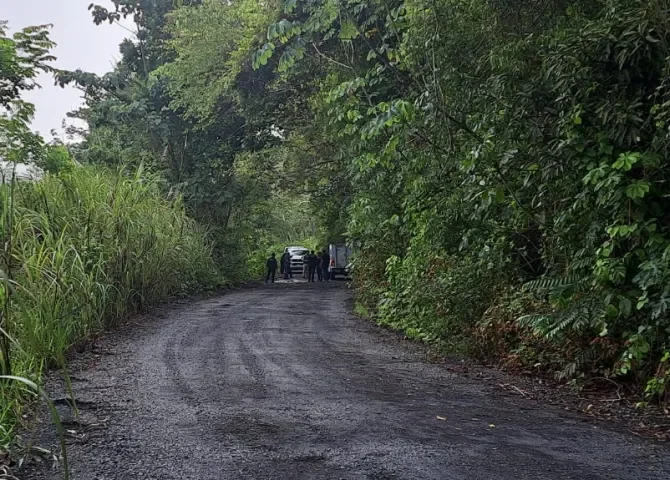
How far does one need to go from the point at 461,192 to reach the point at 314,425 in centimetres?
446

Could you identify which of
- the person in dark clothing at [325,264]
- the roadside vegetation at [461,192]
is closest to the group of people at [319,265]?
the person in dark clothing at [325,264]

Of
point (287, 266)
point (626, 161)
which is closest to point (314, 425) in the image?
point (626, 161)

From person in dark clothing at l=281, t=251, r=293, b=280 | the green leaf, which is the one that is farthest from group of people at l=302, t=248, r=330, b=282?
the green leaf

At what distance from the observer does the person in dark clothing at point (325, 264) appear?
27.9 m

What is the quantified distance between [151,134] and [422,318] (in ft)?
43.2

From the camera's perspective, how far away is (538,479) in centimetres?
376

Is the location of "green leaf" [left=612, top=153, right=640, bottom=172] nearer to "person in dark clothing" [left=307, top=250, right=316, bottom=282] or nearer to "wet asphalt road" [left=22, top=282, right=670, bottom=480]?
"wet asphalt road" [left=22, top=282, right=670, bottom=480]

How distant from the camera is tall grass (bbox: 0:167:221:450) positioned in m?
5.30

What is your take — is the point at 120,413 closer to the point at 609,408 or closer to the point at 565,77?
the point at 609,408

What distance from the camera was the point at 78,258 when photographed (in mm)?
8570

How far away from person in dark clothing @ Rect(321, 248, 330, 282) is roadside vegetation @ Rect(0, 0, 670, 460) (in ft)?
38.7

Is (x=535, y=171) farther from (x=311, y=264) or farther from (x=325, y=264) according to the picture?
(x=325, y=264)

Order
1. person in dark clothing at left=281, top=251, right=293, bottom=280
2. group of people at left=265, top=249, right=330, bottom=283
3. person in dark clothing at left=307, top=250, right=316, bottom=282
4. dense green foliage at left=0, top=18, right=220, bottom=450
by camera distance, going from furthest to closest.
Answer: person in dark clothing at left=281, top=251, right=293, bottom=280, person in dark clothing at left=307, top=250, right=316, bottom=282, group of people at left=265, top=249, right=330, bottom=283, dense green foliage at left=0, top=18, right=220, bottom=450

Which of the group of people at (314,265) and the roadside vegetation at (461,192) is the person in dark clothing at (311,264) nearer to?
the group of people at (314,265)
